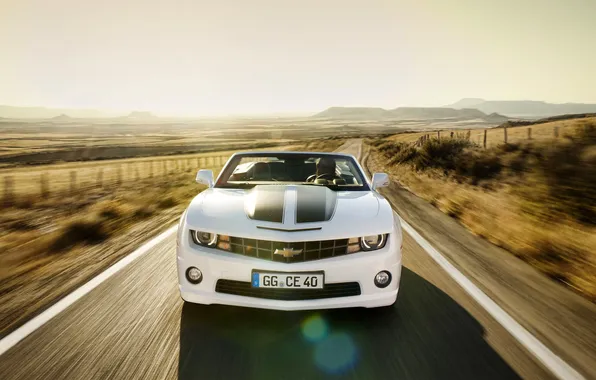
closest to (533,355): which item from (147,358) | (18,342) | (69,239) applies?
(147,358)

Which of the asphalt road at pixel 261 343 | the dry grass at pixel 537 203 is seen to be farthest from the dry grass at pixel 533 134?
the asphalt road at pixel 261 343

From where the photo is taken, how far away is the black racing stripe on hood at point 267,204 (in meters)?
3.72

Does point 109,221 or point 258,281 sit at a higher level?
point 258,281

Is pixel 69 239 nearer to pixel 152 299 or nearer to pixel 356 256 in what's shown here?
pixel 152 299

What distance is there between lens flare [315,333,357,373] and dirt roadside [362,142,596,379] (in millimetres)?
1489

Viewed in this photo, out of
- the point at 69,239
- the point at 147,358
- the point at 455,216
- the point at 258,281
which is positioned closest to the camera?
the point at 147,358

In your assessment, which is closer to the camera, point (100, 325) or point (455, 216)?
point (100, 325)

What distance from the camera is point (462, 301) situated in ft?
14.1

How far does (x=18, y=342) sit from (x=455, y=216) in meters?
8.48

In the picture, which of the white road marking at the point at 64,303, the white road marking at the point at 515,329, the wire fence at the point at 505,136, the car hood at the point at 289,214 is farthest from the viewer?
the wire fence at the point at 505,136

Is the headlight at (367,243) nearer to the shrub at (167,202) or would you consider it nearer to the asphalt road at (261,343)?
the asphalt road at (261,343)

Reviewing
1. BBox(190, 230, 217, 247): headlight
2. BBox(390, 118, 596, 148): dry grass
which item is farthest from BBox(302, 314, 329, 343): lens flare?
BBox(390, 118, 596, 148): dry grass

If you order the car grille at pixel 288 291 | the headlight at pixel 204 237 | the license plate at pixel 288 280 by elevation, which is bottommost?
the car grille at pixel 288 291

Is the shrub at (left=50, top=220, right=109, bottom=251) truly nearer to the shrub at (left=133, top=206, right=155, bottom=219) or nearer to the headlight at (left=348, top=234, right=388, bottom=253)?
the shrub at (left=133, top=206, right=155, bottom=219)
